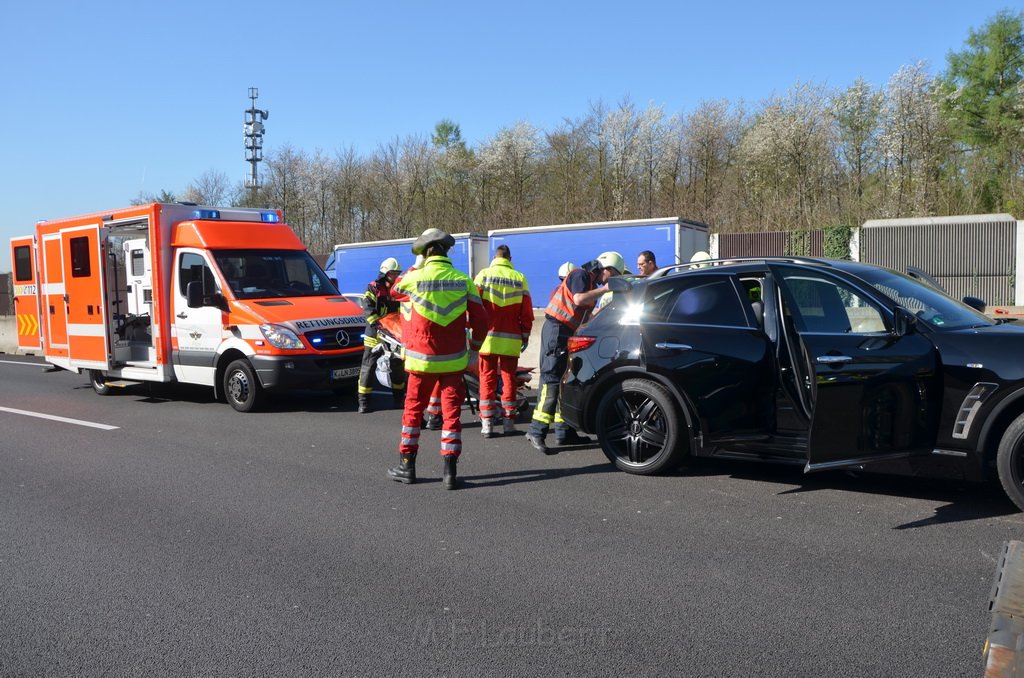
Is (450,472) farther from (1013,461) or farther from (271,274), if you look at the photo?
(271,274)

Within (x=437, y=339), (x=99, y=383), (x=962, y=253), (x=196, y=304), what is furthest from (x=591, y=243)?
(x=437, y=339)

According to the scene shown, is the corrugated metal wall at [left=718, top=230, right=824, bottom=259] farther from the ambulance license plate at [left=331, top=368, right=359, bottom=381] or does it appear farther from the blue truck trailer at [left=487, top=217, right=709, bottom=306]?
the ambulance license plate at [left=331, top=368, right=359, bottom=381]

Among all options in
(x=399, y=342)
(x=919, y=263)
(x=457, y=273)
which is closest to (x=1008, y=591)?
(x=457, y=273)

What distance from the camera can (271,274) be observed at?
36.9 feet

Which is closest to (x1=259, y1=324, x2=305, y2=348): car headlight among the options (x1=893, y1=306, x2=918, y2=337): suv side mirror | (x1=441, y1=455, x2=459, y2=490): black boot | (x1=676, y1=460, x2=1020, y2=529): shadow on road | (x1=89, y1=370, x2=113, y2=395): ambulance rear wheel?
(x1=89, y1=370, x2=113, y2=395): ambulance rear wheel

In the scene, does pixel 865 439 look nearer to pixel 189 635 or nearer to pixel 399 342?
pixel 189 635

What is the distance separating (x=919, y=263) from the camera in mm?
24781

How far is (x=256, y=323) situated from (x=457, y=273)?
461cm

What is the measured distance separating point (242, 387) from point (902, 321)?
777 centimetres

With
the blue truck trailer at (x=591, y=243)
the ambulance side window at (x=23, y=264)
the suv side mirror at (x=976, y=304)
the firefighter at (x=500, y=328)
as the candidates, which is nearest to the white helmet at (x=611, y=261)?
the firefighter at (x=500, y=328)

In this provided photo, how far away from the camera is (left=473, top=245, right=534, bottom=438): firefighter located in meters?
8.33

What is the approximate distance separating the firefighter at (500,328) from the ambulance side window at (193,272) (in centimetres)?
417

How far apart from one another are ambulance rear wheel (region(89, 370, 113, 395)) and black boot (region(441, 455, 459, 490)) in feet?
27.3

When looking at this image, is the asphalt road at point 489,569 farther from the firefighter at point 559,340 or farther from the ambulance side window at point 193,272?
the ambulance side window at point 193,272
